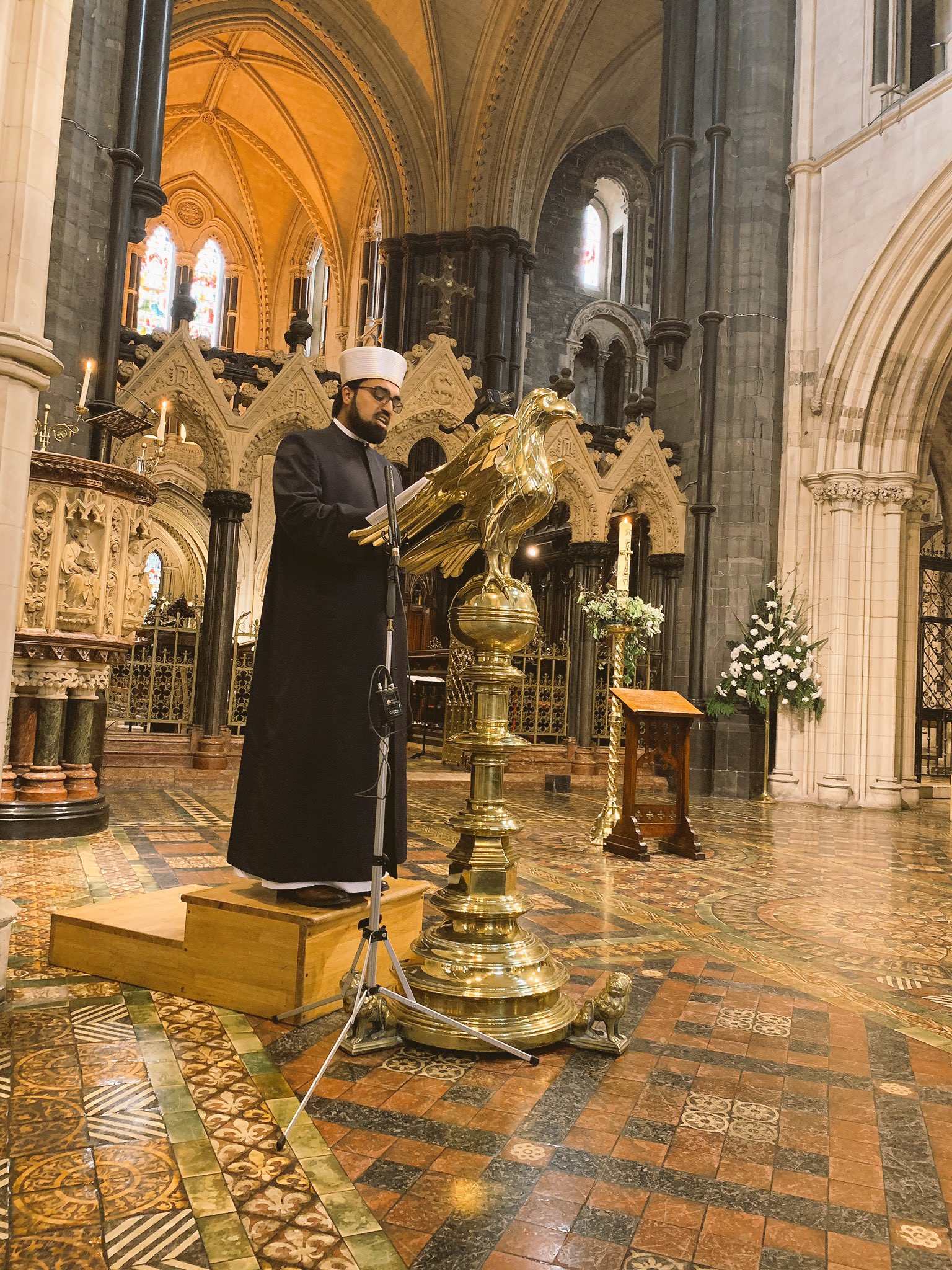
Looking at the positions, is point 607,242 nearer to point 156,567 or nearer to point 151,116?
point 156,567

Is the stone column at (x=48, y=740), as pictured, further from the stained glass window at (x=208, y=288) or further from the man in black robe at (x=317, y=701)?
the stained glass window at (x=208, y=288)

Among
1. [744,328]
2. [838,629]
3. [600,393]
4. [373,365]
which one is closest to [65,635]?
[373,365]

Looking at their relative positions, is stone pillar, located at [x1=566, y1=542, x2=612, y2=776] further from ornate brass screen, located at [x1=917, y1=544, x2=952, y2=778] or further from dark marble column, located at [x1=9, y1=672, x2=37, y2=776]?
dark marble column, located at [x1=9, y1=672, x2=37, y2=776]

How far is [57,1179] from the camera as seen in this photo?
1937 millimetres

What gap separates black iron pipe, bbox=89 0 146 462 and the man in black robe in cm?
607

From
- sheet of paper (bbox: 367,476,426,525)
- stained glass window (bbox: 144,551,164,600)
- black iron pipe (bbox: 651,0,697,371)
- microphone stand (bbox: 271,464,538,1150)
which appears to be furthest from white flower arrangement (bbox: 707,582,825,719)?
stained glass window (bbox: 144,551,164,600)

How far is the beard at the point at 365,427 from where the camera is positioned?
10.6ft

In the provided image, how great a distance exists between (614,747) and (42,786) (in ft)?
13.2

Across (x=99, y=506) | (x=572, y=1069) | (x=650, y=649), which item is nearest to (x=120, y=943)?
(x=572, y=1069)

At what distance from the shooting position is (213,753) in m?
9.71

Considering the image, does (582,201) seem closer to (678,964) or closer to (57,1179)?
(678,964)

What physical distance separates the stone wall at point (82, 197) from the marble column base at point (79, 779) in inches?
122

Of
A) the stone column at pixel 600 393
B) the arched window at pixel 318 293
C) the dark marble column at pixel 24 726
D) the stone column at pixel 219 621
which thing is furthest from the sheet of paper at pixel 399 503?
the arched window at pixel 318 293

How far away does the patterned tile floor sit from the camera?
1786mm
